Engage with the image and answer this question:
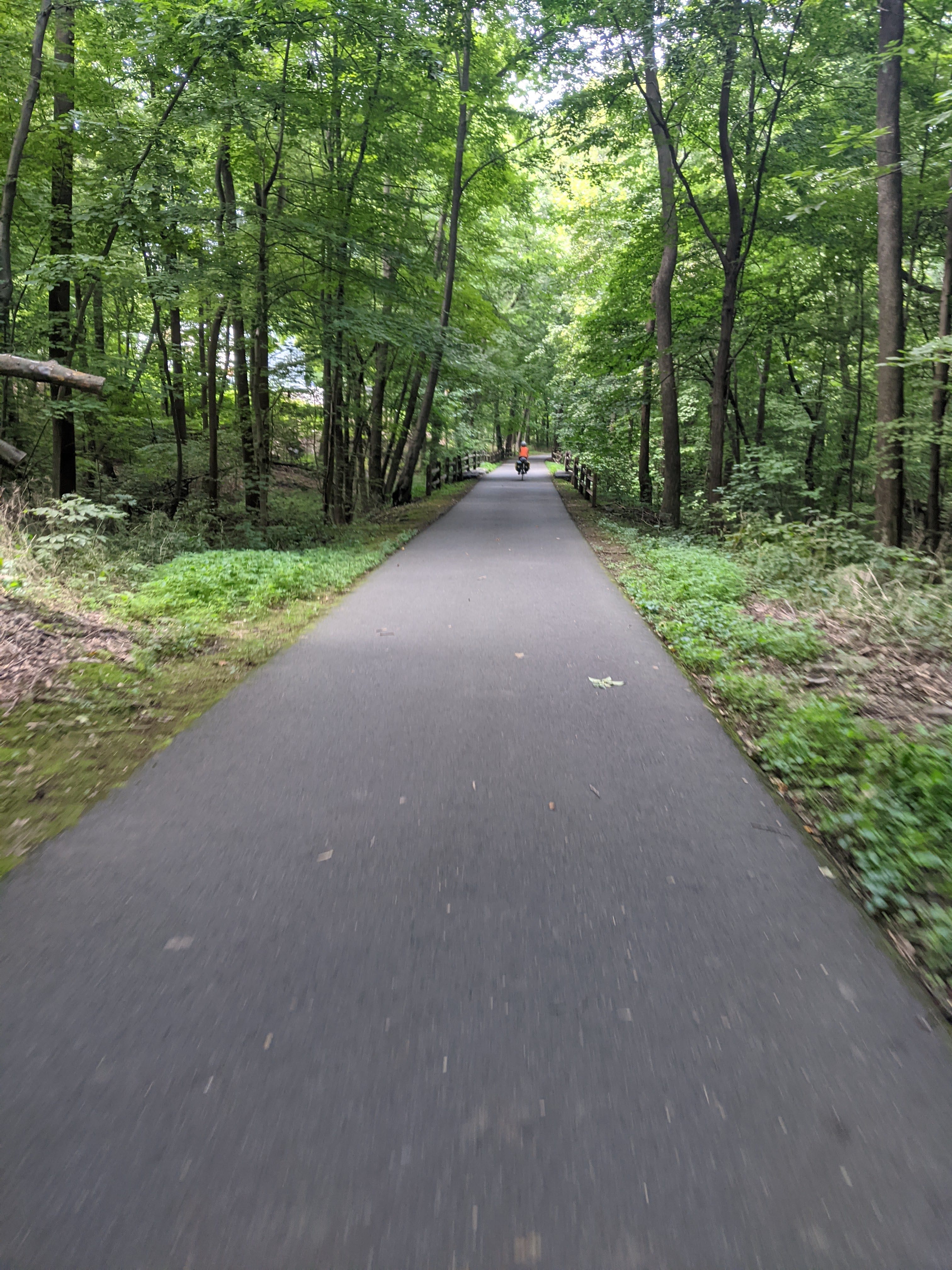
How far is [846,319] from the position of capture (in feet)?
58.6

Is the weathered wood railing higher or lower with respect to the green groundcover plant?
higher

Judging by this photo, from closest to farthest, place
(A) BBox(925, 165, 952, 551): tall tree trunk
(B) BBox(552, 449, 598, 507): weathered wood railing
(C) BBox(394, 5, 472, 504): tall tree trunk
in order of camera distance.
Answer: (A) BBox(925, 165, 952, 551): tall tree trunk → (C) BBox(394, 5, 472, 504): tall tree trunk → (B) BBox(552, 449, 598, 507): weathered wood railing

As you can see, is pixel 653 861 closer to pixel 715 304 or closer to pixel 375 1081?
pixel 375 1081

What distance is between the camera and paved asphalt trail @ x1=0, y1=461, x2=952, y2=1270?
161cm

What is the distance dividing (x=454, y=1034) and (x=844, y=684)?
4.20m

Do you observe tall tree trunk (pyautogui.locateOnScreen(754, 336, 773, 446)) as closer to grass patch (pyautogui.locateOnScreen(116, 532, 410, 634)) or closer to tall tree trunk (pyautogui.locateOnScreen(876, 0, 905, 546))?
tall tree trunk (pyautogui.locateOnScreen(876, 0, 905, 546))

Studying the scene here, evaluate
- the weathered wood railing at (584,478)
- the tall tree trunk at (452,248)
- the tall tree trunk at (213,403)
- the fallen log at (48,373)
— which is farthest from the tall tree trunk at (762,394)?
the fallen log at (48,373)

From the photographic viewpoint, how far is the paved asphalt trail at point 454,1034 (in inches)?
63.3

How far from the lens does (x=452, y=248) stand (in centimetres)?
1811

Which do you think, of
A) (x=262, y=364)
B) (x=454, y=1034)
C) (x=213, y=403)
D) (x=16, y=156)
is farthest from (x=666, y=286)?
(x=454, y=1034)

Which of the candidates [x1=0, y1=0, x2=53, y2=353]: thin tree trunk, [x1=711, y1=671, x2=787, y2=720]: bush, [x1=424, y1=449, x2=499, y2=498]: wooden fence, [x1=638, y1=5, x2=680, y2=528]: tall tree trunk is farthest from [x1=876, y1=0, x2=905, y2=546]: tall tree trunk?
[x1=424, y1=449, x2=499, y2=498]: wooden fence

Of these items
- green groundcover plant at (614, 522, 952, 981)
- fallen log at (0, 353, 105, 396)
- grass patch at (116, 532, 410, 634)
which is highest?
fallen log at (0, 353, 105, 396)

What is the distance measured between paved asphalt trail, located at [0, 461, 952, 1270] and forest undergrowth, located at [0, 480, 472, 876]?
0.41 meters

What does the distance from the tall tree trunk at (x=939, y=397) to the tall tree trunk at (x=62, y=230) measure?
1299 cm
